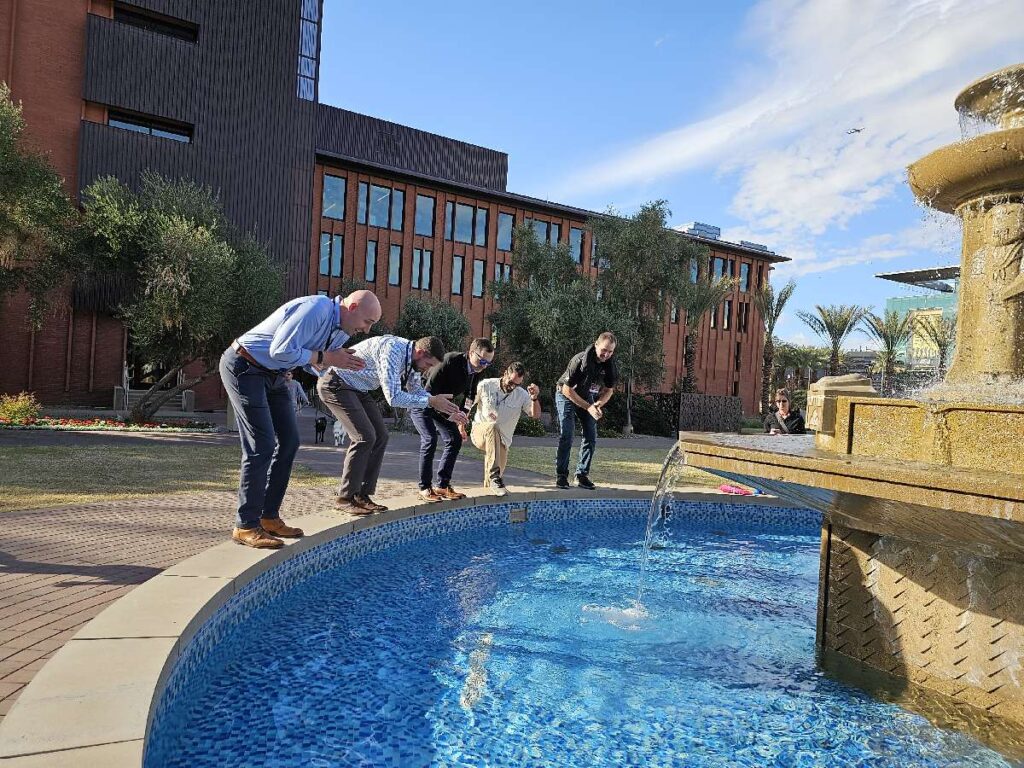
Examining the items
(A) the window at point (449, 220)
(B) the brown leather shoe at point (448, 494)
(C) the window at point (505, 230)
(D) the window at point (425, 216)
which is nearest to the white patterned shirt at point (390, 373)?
(B) the brown leather shoe at point (448, 494)

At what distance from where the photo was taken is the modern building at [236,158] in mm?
23953

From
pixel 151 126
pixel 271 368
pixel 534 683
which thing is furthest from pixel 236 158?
pixel 534 683

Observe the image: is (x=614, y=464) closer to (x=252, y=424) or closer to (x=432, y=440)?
(x=432, y=440)

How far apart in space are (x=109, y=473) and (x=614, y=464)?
29.5ft

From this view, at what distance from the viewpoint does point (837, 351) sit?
3641 centimetres

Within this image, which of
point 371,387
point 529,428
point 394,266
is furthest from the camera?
point 394,266

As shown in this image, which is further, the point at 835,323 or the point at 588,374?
the point at 835,323

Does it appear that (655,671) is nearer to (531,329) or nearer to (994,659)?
(994,659)

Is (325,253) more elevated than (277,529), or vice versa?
(325,253)

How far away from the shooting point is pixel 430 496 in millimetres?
6578

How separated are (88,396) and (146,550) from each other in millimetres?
24389

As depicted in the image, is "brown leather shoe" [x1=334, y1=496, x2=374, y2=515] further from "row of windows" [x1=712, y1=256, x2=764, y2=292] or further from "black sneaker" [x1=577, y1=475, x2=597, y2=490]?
"row of windows" [x1=712, y1=256, x2=764, y2=292]

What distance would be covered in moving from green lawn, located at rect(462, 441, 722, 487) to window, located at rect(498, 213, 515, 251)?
2097cm

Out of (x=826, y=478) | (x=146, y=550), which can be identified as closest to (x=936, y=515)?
(x=826, y=478)
